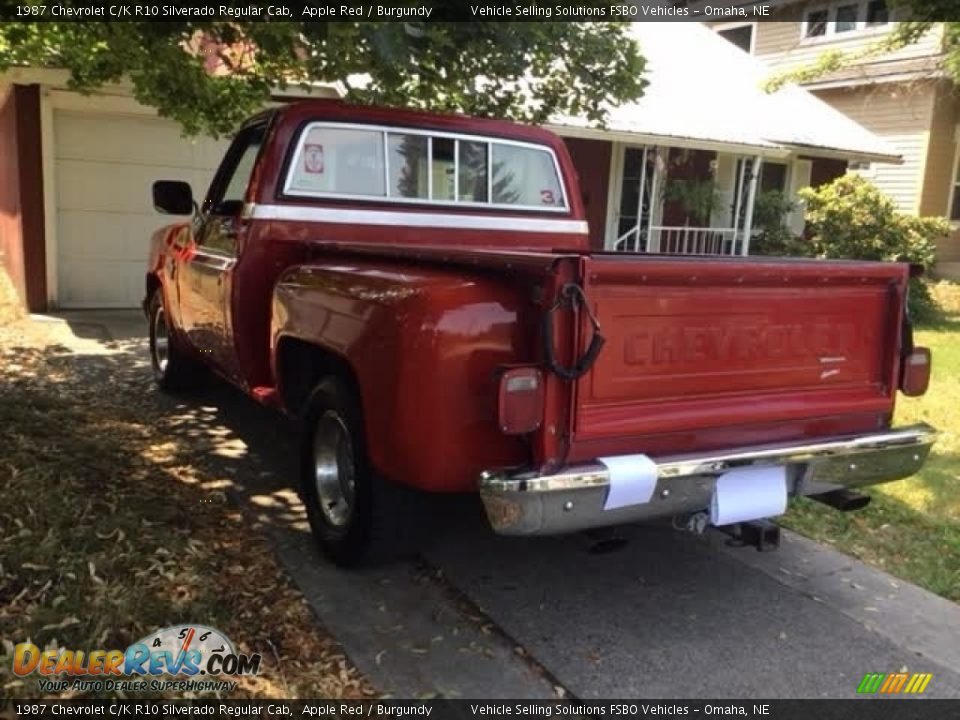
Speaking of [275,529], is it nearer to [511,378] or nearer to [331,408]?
[331,408]

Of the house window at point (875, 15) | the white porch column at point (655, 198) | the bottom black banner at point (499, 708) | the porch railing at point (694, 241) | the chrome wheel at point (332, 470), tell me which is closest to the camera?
the bottom black banner at point (499, 708)

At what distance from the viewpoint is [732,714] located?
9.46ft

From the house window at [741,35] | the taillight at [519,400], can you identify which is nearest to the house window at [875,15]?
the house window at [741,35]

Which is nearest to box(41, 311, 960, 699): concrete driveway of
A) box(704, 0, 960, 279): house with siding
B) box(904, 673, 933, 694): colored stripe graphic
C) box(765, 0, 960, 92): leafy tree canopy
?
box(904, 673, 933, 694): colored stripe graphic

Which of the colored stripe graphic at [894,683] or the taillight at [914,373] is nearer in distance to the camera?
the colored stripe graphic at [894,683]

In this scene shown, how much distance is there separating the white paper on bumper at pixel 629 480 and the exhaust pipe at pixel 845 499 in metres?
1.09

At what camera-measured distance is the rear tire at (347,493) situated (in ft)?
11.3

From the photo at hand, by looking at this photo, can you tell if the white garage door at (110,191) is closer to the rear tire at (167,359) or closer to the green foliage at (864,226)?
the rear tire at (167,359)

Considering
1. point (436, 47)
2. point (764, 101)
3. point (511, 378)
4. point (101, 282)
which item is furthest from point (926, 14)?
point (764, 101)

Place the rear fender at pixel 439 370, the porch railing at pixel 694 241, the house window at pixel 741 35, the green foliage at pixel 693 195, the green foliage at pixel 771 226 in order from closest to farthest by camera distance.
A: the rear fender at pixel 439 370
the green foliage at pixel 693 195
the green foliage at pixel 771 226
the porch railing at pixel 694 241
the house window at pixel 741 35

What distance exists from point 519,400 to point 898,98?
59.0 feet

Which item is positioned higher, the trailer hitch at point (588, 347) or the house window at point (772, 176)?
the house window at point (772, 176)

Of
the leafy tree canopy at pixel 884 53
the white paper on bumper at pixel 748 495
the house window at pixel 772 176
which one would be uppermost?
the leafy tree canopy at pixel 884 53

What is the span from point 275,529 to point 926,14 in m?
5.33
